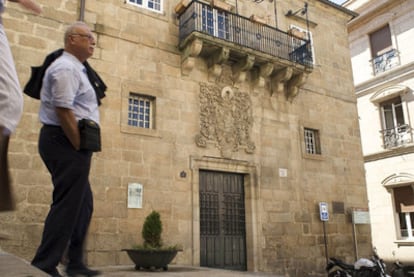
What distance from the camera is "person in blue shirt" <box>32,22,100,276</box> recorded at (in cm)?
275

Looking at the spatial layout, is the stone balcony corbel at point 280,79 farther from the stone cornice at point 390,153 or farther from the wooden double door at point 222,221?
the stone cornice at point 390,153

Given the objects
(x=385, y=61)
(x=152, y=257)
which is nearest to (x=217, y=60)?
(x=152, y=257)

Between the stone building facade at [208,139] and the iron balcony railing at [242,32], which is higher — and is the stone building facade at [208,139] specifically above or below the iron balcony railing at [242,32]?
below

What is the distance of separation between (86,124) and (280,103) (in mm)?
9815

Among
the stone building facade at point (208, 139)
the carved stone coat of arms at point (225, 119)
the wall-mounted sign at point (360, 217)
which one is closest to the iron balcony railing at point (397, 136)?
the stone building facade at point (208, 139)

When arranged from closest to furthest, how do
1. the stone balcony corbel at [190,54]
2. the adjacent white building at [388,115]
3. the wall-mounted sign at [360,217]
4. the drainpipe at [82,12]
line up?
the drainpipe at [82,12], the stone balcony corbel at [190,54], the wall-mounted sign at [360,217], the adjacent white building at [388,115]

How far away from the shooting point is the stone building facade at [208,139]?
27.8 feet

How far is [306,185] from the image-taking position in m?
12.1

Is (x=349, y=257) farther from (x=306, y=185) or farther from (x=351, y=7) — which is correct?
(x=351, y=7)

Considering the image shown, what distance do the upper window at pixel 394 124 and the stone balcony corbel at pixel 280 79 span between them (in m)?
9.29

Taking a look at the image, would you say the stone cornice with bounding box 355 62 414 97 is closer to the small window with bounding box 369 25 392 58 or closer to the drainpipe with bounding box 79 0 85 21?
the small window with bounding box 369 25 392 58

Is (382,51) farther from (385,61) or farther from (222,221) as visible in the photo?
(222,221)

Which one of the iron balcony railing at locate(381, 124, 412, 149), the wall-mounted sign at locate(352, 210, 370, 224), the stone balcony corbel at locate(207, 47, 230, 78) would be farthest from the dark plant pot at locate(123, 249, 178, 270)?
the iron balcony railing at locate(381, 124, 412, 149)

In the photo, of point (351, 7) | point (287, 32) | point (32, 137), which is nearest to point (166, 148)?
point (32, 137)
